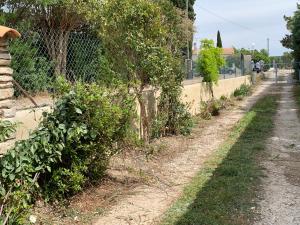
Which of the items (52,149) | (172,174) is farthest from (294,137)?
(52,149)

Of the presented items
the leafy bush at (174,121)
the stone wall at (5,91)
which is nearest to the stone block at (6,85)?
the stone wall at (5,91)

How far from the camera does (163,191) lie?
6.28 m

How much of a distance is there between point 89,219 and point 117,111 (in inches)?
55.5

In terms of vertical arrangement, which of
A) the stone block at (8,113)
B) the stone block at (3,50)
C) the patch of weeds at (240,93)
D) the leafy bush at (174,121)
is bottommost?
the patch of weeds at (240,93)

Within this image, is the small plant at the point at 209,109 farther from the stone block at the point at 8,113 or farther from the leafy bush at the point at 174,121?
the stone block at the point at 8,113

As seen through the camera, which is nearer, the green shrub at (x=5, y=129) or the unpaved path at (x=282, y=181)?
the green shrub at (x=5, y=129)

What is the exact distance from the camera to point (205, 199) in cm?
575

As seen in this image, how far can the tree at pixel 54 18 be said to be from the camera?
729 cm

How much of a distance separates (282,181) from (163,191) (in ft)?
5.84

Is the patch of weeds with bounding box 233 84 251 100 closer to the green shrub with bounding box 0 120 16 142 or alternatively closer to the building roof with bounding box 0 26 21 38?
the building roof with bounding box 0 26 21 38

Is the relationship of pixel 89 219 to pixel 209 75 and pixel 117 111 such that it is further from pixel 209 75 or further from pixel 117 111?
pixel 209 75

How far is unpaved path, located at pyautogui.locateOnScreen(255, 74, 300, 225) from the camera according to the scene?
5.23m

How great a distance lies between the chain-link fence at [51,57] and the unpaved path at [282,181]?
3322 mm

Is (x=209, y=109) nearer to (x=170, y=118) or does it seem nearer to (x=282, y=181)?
(x=170, y=118)
